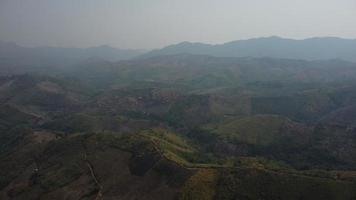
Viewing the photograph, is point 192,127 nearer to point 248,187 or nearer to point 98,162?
point 98,162

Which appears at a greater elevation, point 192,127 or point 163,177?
point 163,177

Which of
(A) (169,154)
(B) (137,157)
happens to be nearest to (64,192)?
(B) (137,157)

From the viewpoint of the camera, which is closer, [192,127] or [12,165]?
[12,165]

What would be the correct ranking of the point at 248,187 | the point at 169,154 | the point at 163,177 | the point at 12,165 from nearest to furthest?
1. the point at 248,187
2. the point at 163,177
3. the point at 169,154
4. the point at 12,165

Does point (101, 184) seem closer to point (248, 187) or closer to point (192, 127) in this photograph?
point (248, 187)

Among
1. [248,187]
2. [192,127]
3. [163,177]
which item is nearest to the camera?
[248,187]

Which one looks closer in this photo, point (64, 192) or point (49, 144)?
point (64, 192)

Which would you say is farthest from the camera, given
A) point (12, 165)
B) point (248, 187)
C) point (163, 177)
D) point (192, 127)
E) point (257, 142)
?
point (192, 127)

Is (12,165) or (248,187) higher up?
(248,187)

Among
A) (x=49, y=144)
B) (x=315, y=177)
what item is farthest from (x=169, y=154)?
(x=49, y=144)
